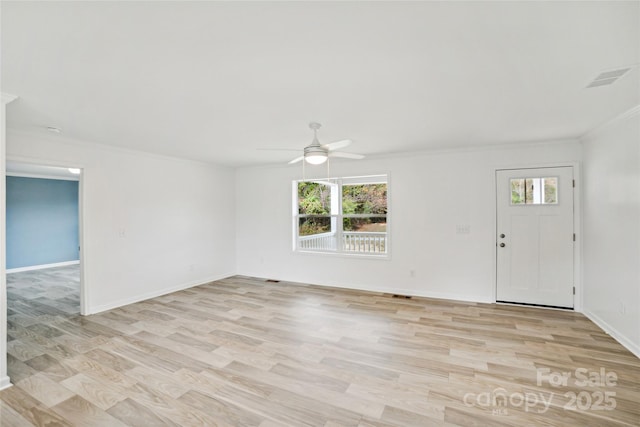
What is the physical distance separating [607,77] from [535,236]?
2.72 meters

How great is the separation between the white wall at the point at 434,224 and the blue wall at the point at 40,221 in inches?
259

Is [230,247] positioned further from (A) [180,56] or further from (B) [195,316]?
(A) [180,56]

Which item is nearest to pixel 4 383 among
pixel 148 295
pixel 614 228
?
pixel 148 295

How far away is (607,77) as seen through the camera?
2.25 m

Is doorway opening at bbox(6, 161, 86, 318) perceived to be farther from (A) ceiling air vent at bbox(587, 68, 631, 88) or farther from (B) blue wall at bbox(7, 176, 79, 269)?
(A) ceiling air vent at bbox(587, 68, 631, 88)

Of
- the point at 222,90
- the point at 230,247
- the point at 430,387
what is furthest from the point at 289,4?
the point at 230,247

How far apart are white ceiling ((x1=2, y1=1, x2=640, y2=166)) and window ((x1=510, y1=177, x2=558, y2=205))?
3.17 ft

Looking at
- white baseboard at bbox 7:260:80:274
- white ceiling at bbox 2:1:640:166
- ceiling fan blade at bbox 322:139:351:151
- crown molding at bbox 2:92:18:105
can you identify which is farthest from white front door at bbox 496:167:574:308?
white baseboard at bbox 7:260:80:274

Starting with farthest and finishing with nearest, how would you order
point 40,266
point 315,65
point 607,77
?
point 40,266 → point 607,77 → point 315,65

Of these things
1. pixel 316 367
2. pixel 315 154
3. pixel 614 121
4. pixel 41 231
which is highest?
pixel 614 121

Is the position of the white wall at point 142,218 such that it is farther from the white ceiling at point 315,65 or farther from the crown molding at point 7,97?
the crown molding at point 7,97

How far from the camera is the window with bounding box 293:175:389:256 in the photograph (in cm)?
555

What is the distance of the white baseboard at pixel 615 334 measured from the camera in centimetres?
293

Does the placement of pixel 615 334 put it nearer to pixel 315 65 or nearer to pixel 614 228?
pixel 614 228
